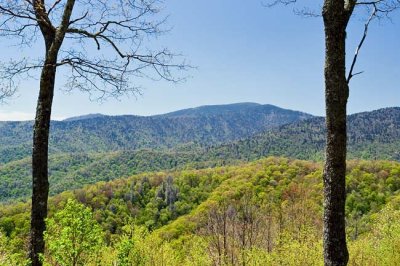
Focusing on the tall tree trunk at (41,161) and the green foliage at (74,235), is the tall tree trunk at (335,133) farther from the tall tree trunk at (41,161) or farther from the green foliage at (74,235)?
the tall tree trunk at (41,161)

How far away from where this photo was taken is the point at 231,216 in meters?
29.1

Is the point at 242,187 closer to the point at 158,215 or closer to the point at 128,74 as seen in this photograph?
the point at 158,215

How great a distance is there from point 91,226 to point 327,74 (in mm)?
2979

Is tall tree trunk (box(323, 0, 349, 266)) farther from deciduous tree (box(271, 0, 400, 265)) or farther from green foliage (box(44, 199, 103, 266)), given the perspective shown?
green foliage (box(44, 199, 103, 266))

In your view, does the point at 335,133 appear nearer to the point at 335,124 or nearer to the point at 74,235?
the point at 335,124

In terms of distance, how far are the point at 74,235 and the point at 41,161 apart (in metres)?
1.22

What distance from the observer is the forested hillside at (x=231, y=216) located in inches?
521

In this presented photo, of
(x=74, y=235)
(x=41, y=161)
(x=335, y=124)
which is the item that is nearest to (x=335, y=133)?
(x=335, y=124)

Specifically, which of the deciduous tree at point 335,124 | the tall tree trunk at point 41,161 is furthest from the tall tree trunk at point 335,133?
the tall tree trunk at point 41,161

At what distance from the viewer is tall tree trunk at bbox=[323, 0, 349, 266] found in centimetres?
409

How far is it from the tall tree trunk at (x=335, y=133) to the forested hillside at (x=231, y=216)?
2.46 m

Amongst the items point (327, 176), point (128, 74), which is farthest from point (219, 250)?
point (327, 176)

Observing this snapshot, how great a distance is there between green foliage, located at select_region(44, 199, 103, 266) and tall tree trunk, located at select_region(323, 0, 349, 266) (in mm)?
2453

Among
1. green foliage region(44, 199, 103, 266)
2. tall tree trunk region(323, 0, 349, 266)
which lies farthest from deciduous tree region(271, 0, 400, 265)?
green foliage region(44, 199, 103, 266)
